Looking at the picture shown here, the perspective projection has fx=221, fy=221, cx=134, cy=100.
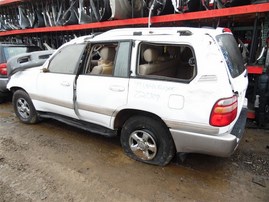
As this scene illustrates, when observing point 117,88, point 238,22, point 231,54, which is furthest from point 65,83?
point 238,22

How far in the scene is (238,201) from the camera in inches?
92.7

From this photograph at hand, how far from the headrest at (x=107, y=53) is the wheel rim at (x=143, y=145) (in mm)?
1194

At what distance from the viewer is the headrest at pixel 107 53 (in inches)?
128

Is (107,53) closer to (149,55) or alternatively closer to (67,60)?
(67,60)

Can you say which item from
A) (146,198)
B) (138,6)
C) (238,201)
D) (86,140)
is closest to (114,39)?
(86,140)

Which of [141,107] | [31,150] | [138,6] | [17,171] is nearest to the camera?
[141,107]

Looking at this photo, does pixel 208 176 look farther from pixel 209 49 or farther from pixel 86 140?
pixel 86 140

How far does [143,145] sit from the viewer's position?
9.46ft

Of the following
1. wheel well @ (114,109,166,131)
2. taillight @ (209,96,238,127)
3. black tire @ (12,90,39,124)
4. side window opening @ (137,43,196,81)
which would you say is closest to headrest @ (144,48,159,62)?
side window opening @ (137,43,196,81)

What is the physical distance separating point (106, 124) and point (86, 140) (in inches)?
32.1

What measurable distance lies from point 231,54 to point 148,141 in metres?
1.47

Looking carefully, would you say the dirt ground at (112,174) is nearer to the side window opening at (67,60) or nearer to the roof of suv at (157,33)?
the side window opening at (67,60)

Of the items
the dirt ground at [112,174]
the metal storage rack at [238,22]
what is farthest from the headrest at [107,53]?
the metal storage rack at [238,22]

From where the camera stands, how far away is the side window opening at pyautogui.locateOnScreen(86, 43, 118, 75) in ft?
10.5
